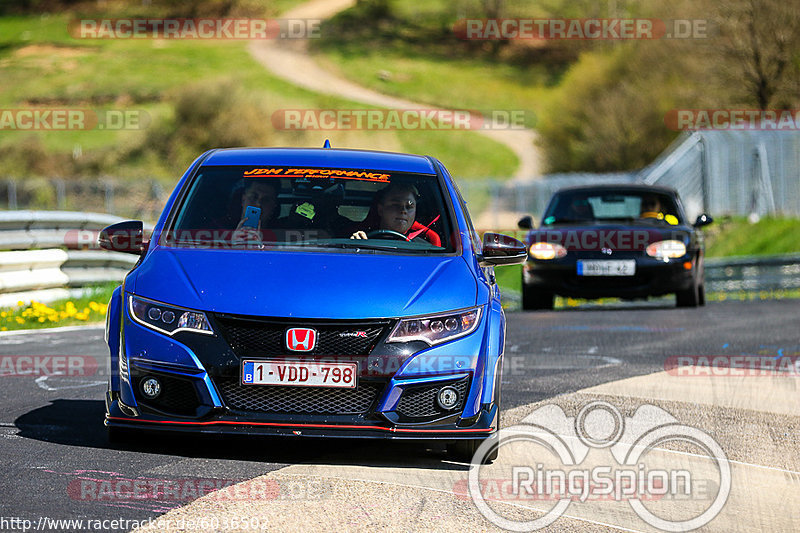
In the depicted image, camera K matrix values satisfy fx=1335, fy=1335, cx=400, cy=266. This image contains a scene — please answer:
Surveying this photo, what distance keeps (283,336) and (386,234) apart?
4.41 feet

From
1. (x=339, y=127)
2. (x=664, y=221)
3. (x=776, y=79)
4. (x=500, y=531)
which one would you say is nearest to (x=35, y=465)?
(x=500, y=531)

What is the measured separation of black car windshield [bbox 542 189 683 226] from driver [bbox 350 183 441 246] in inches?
384

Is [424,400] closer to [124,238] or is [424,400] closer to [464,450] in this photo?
[464,450]

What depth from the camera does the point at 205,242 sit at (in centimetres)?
706

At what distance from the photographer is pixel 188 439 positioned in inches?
269

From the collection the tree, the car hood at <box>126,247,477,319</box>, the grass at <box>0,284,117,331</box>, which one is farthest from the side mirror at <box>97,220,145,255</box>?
the tree

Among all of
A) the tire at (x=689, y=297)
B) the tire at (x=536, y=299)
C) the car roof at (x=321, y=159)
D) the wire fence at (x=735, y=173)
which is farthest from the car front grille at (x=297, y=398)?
the wire fence at (x=735, y=173)

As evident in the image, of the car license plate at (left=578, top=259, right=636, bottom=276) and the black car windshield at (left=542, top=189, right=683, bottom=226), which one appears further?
the black car windshield at (left=542, top=189, right=683, bottom=226)

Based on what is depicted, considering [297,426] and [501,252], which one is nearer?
[297,426]

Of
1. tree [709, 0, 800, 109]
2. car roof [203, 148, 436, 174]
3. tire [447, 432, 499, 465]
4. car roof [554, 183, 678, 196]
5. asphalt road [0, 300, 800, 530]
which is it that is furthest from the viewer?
tree [709, 0, 800, 109]

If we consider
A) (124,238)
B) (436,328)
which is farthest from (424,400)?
(124,238)

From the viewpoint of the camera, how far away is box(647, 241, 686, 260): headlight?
52.8 ft

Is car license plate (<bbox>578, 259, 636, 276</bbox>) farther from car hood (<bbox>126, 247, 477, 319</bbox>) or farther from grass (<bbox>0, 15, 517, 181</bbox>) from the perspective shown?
grass (<bbox>0, 15, 517, 181</bbox>)

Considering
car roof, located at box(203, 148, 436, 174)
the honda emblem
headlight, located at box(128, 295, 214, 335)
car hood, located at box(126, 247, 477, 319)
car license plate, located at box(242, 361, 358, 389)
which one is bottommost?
car license plate, located at box(242, 361, 358, 389)
